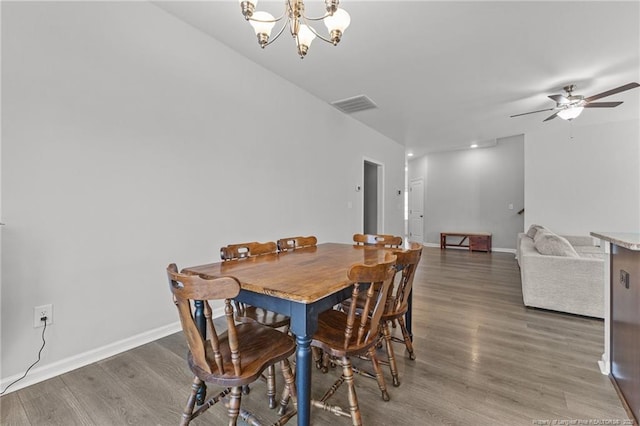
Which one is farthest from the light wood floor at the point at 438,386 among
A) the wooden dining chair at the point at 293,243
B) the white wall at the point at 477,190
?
the white wall at the point at 477,190

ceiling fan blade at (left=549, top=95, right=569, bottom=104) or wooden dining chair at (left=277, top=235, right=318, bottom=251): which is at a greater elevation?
ceiling fan blade at (left=549, top=95, right=569, bottom=104)

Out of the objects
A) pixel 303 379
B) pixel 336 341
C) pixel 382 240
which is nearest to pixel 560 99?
pixel 382 240

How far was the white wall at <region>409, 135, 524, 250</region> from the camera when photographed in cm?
679

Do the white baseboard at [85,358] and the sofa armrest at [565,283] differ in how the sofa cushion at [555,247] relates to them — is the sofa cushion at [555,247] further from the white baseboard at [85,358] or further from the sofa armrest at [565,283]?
the white baseboard at [85,358]

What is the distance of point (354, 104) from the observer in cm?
427

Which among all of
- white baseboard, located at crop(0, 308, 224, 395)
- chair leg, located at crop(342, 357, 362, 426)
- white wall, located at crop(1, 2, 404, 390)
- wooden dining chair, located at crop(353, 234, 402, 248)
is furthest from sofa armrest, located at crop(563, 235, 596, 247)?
white baseboard, located at crop(0, 308, 224, 395)

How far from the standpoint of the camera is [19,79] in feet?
5.65

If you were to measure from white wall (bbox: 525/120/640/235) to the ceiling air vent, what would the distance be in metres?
3.77

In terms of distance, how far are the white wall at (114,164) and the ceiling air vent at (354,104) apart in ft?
4.30

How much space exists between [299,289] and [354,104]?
12.1ft

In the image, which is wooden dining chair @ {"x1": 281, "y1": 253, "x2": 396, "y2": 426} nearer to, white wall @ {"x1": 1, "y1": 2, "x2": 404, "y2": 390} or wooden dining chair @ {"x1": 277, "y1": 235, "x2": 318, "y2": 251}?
wooden dining chair @ {"x1": 277, "y1": 235, "x2": 318, "y2": 251}

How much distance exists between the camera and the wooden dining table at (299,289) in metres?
1.12

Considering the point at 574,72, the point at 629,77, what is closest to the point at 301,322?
the point at 574,72

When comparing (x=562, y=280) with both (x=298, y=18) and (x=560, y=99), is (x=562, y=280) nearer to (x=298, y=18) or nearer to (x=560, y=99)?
(x=560, y=99)
